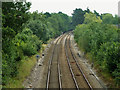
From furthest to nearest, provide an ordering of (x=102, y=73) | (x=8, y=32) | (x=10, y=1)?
(x=102, y=73), (x=10, y=1), (x=8, y=32)

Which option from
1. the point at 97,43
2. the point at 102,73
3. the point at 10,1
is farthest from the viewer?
the point at 97,43

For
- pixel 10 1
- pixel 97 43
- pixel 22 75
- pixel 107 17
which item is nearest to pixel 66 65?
pixel 97 43

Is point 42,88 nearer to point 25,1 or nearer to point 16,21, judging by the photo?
point 16,21

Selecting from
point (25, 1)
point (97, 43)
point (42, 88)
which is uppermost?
point (25, 1)

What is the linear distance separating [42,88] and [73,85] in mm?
3044

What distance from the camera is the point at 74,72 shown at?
2002 centimetres

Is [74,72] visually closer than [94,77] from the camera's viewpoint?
No

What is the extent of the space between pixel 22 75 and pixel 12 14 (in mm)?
7043

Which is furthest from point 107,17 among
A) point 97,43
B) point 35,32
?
point 97,43

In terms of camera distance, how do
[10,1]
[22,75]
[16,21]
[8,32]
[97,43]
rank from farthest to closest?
[97,43]
[22,75]
[16,21]
[10,1]
[8,32]

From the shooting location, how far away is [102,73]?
62.3 ft

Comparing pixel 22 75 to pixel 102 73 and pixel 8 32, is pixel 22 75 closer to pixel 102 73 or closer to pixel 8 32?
pixel 8 32

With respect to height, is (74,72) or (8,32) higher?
(8,32)

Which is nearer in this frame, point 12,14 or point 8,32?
point 8,32
